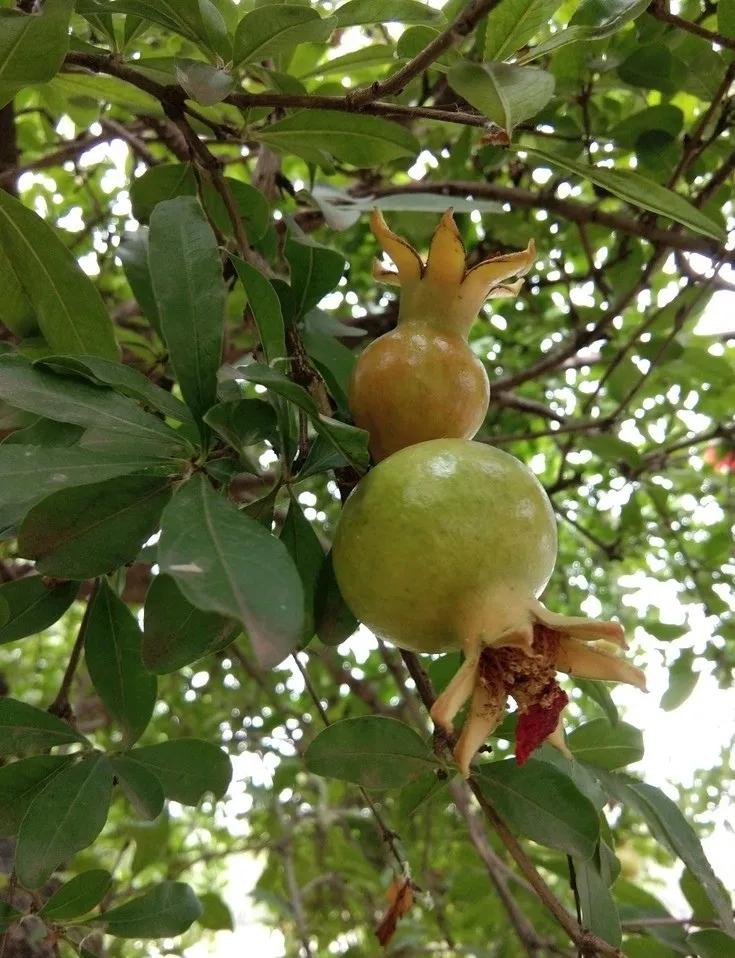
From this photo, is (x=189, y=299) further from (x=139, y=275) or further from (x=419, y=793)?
(x=419, y=793)

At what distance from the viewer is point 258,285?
1.98 ft

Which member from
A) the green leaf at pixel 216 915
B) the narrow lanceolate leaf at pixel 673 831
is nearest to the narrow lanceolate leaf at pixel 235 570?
the narrow lanceolate leaf at pixel 673 831

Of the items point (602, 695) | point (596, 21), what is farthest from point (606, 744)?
point (596, 21)

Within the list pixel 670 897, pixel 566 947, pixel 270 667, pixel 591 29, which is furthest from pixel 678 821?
pixel 670 897

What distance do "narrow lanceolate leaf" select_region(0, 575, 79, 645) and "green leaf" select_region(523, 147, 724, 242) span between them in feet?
1.80

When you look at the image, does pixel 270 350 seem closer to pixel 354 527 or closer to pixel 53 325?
pixel 354 527

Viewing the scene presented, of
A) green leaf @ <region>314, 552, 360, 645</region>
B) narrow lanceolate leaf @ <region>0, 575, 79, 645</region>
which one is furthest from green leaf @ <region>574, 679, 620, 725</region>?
narrow lanceolate leaf @ <region>0, 575, 79, 645</region>

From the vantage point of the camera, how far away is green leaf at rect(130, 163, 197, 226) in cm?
94

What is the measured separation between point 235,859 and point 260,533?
3.00 m

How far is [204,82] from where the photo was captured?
667 mm

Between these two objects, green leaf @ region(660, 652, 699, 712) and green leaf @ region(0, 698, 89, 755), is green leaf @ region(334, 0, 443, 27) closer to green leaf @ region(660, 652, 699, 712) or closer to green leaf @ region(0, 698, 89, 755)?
green leaf @ region(0, 698, 89, 755)

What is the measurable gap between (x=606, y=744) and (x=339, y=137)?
66cm

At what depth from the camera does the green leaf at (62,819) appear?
69 cm

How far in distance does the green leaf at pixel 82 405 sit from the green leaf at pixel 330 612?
0.17 meters
